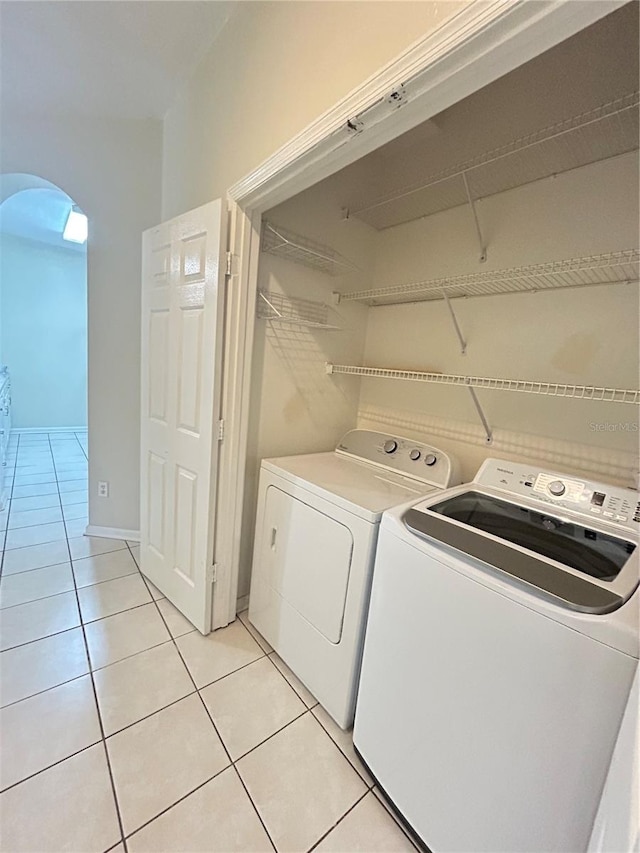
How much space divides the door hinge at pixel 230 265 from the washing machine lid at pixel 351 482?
0.87m

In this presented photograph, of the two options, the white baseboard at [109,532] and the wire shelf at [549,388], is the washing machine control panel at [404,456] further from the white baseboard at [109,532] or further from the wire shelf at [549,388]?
the white baseboard at [109,532]

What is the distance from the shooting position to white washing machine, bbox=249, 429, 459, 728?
1.29 metres

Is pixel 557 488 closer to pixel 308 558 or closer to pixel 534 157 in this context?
pixel 308 558

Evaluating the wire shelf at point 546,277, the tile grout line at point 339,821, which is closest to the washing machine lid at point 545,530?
the wire shelf at point 546,277

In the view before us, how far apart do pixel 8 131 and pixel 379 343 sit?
8.31 feet

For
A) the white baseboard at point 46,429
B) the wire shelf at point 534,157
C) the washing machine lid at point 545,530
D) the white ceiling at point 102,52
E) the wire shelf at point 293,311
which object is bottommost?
the white baseboard at point 46,429

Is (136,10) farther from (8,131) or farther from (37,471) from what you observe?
(37,471)

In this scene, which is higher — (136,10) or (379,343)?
(136,10)

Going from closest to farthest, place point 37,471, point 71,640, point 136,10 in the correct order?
point 136,10 → point 71,640 → point 37,471

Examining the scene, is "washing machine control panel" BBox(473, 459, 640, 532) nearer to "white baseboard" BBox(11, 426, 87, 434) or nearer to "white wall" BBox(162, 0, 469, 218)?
"white wall" BBox(162, 0, 469, 218)

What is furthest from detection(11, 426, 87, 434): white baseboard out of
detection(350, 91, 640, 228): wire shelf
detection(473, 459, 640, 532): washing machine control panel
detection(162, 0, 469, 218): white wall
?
detection(473, 459, 640, 532): washing machine control panel

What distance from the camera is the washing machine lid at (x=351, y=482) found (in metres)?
1.31

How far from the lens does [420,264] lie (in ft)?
6.43

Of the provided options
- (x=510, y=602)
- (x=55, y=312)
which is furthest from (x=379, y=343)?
(x=55, y=312)
